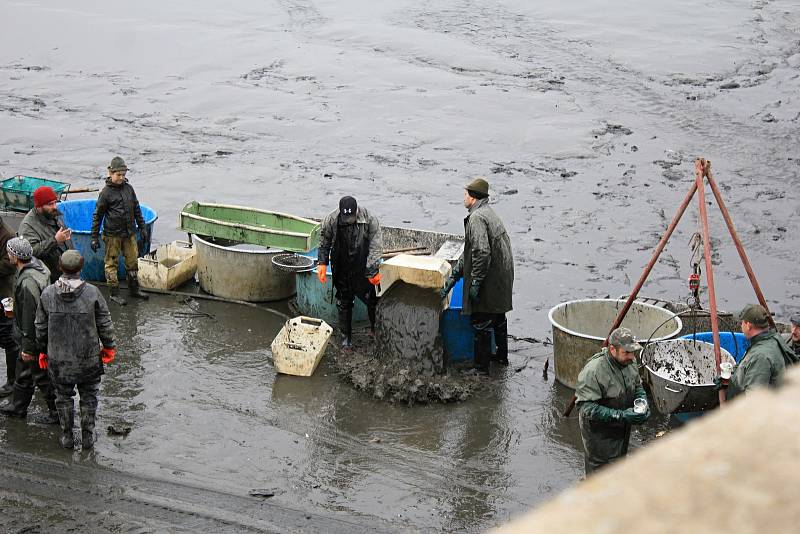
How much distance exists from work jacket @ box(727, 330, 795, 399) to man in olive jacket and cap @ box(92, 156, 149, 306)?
281 inches

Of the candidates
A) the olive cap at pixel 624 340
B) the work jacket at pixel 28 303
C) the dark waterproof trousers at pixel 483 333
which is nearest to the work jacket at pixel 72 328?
the work jacket at pixel 28 303

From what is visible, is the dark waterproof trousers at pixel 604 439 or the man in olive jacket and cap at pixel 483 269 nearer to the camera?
the dark waterproof trousers at pixel 604 439

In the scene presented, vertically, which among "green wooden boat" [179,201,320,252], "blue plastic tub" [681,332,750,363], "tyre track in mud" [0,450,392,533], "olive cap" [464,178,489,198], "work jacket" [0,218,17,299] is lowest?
"tyre track in mud" [0,450,392,533]

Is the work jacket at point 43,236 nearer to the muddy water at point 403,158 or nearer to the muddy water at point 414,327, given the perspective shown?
the muddy water at point 403,158

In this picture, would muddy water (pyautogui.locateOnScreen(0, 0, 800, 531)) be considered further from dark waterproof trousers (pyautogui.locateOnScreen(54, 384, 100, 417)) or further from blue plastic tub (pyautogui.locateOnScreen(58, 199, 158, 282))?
blue plastic tub (pyautogui.locateOnScreen(58, 199, 158, 282))

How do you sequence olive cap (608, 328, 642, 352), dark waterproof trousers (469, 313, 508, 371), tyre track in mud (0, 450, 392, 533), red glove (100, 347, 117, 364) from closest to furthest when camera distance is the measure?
olive cap (608, 328, 642, 352) → tyre track in mud (0, 450, 392, 533) → red glove (100, 347, 117, 364) → dark waterproof trousers (469, 313, 508, 371)

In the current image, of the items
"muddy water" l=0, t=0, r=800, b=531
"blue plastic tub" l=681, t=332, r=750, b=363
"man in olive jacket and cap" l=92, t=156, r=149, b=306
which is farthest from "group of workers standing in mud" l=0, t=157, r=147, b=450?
"blue plastic tub" l=681, t=332, r=750, b=363

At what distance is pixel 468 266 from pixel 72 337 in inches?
155

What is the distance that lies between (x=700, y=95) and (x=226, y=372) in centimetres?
1466

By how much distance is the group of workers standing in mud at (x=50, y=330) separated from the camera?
295 inches

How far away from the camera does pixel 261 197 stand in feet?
52.2

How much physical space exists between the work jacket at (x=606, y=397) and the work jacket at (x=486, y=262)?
2.91 metres

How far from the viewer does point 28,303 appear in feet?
25.7

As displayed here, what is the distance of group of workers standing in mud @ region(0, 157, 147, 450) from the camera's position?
7492mm
